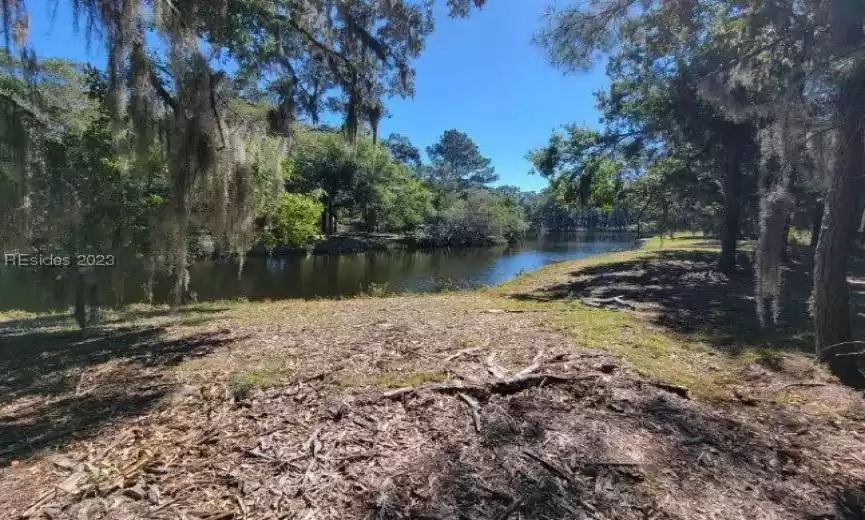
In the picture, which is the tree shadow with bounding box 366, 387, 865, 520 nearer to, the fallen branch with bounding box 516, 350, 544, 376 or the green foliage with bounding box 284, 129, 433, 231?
the fallen branch with bounding box 516, 350, 544, 376

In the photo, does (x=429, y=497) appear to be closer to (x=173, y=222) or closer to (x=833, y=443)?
(x=833, y=443)

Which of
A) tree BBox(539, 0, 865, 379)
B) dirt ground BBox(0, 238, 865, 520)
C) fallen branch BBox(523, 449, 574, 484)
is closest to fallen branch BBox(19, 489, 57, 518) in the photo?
dirt ground BBox(0, 238, 865, 520)

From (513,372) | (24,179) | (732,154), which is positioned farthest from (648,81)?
(24,179)

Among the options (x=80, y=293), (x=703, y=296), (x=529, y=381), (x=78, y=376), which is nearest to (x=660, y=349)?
(x=529, y=381)

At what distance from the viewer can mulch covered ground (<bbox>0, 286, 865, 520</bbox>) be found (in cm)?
224

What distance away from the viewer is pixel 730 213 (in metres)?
12.0

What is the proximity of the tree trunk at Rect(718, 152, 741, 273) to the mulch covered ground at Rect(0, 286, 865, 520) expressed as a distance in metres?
8.84

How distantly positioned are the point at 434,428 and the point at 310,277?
705 inches

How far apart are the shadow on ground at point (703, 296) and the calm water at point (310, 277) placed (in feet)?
15.6

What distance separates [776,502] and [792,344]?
414 cm

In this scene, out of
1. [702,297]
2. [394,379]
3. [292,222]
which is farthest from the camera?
[292,222]

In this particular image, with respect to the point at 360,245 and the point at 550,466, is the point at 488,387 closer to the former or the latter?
the point at 550,466

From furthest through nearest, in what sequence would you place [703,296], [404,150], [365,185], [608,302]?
1. [404,150]
2. [365,185]
3. [703,296]
4. [608,302]

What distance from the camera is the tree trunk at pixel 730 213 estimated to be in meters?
11.5
